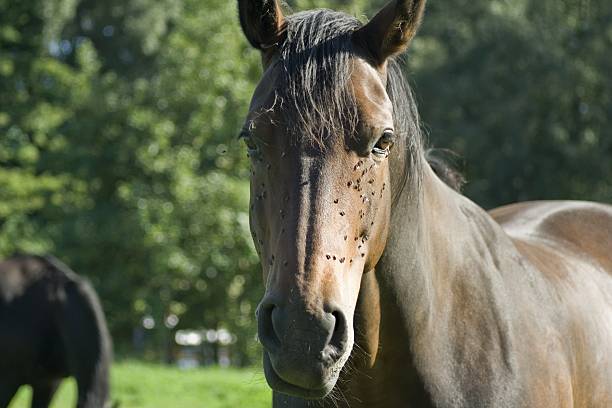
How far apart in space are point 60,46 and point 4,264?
2227 cm

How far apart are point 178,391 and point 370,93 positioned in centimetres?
864

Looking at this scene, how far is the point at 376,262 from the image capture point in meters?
2.63

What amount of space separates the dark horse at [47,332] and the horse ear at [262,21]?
18.1ft

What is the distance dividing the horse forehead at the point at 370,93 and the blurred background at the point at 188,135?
1476 centimetres

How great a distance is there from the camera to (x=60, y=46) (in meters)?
29.6

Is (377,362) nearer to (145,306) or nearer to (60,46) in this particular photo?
(145,306)

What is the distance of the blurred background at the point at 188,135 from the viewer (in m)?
20.7

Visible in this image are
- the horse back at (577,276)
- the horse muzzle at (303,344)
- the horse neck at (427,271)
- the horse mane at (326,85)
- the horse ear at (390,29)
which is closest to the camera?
the horse muzzle at (303,344)

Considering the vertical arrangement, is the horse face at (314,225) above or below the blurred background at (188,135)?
above

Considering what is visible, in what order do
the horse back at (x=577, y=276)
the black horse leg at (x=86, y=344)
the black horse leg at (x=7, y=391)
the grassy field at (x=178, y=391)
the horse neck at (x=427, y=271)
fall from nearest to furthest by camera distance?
the horse neck at (x=427, y=271)
the horse back at (x=577, y=276)
the black horse leg at (x=86, y=344)
the black horse leg at (x=7, y=391)
the grassy field at (x=178, y=391)

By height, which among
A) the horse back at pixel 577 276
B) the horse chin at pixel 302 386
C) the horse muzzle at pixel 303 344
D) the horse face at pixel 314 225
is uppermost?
the horse face at pixel 314 225

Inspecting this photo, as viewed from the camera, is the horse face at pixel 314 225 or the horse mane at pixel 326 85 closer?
the horse face at pixel 314 225

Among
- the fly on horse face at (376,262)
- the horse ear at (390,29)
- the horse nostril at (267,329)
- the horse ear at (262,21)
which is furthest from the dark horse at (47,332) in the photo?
the horse nostril at (267,329)

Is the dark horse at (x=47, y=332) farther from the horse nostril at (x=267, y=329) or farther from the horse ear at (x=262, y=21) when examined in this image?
the horse nostril at (x=267, y=329)
